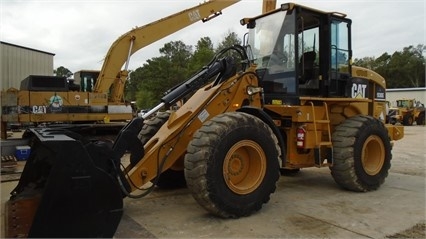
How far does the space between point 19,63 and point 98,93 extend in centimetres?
1377

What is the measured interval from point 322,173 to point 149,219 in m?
4.65

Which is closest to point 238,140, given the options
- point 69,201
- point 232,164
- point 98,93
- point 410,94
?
point 232,164

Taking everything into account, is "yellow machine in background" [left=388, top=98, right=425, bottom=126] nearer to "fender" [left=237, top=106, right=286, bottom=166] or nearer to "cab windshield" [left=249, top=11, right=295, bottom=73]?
"cab windshield" [left=249, top=11, right=295, bottom=73]

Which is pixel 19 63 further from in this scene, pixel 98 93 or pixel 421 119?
pixel 421 119

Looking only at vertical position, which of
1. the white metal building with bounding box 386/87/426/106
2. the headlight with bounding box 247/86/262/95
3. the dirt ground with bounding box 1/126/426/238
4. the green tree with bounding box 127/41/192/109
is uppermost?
the green tree with bounding box 127/41/192/109

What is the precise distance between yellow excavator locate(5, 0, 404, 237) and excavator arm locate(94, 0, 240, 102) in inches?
210

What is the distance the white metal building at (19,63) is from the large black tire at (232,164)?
19323mm

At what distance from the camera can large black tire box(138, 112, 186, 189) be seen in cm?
620

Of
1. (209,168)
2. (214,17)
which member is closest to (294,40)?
(209,168)

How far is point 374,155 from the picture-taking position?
23.2ft

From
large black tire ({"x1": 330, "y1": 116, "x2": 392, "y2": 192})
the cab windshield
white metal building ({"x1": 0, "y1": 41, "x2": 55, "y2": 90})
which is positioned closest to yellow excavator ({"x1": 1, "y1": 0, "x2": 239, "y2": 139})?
the cab windshield

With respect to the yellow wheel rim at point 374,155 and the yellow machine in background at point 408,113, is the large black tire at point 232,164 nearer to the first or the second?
the yellow wheel rim at point 374,155

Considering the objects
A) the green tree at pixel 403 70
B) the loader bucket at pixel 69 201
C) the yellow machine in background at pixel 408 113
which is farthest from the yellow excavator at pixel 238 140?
the green tree at pixel 403 70

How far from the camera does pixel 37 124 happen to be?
10.6 metres
